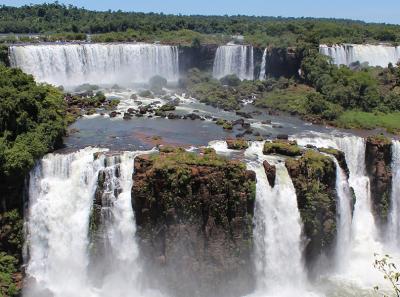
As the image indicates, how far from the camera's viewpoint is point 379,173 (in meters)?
29.4

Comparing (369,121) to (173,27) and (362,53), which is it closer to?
(362,53)

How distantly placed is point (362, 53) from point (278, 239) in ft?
114

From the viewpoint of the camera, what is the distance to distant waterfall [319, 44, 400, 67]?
5264 cm

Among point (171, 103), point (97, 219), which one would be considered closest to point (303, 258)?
point (97, 219)

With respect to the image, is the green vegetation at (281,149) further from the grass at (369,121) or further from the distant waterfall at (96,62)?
the distant waterfall at (96,62)

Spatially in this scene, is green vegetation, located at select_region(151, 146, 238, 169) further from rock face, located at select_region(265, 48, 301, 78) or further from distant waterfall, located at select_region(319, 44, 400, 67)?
distant waterfall, located at select_region(319, 44, 400, 67)

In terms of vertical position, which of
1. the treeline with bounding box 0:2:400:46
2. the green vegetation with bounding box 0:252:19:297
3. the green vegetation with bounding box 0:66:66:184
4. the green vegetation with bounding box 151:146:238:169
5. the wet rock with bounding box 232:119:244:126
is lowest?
the green vegetation with bounding box 0:252:19:297

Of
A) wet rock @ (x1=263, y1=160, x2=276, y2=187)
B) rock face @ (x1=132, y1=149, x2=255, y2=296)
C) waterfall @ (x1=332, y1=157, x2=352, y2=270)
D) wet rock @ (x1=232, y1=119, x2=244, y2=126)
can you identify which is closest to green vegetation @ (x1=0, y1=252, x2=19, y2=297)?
rock face @ (x1=132, y1=149, x2=255, y2=296)

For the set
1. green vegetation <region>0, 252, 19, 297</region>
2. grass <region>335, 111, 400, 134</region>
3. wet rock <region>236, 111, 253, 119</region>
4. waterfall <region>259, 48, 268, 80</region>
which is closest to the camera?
green vegetation <region>0, 252, 19, 297</region>

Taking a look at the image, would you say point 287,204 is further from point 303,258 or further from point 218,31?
point 218,31

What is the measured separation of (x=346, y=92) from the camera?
41719mm

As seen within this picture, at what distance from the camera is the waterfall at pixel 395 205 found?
1150 inches

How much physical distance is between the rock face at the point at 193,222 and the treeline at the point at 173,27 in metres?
31.1

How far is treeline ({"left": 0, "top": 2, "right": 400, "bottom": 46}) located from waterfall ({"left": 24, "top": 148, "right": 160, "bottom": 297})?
31793 millimetres
